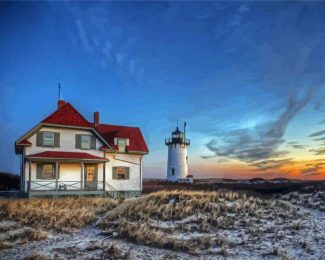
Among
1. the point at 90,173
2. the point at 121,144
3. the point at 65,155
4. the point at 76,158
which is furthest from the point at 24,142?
the point at 121,144

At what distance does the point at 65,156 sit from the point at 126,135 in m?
6.41

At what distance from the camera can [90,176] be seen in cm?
2689

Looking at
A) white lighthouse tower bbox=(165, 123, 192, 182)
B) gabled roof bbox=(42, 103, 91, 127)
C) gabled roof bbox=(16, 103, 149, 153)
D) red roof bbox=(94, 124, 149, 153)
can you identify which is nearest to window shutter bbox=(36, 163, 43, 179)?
gabled roof bbox=(16, 103, 149, 153)

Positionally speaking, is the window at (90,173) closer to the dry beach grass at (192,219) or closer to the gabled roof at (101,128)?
the gabled roof at (101,128)

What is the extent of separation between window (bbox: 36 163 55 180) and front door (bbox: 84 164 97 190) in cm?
274

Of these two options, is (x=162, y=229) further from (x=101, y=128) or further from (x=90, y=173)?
(x=101, y=128)

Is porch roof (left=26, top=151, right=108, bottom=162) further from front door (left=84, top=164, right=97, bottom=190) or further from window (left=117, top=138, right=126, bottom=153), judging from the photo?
window (left=117, top=138, right=126, bottom=153)

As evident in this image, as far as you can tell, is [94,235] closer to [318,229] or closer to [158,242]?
[158,242]

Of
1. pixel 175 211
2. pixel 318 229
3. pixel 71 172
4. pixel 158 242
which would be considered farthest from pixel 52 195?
pixel 318 229

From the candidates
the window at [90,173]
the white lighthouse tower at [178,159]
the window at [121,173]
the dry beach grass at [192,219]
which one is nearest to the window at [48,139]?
the window at [90,173]

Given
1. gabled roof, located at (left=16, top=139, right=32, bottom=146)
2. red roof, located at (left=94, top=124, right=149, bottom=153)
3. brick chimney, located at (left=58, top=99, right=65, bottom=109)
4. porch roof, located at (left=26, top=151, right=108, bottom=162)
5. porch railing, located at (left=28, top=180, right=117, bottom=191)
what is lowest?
porch railing, located at (left=28, top=180, right=117, bottom=191)

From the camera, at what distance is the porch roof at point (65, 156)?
23266mm

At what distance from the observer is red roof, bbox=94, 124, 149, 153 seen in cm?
2884

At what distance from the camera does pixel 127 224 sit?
1480cm
